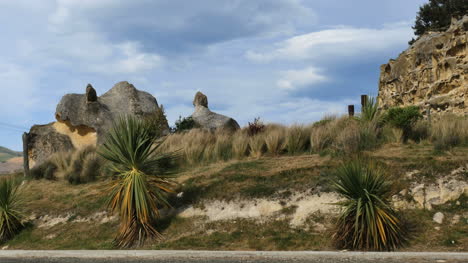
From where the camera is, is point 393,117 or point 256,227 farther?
point 393,117

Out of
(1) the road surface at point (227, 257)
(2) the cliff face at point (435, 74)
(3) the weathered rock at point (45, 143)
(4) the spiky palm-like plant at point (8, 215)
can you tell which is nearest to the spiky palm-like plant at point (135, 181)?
(1) the road surface at point (227, 257)

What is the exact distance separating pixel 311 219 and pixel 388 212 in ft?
6.87

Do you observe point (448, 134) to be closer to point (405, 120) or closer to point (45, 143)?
point (405, 120)

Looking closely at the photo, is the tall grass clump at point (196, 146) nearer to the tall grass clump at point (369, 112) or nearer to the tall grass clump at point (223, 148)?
the tall grass clump at point (223, 148)

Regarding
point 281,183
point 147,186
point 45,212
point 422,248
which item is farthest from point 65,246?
point 422,248

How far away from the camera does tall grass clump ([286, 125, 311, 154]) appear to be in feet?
59.2

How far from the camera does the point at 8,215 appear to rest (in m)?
15.6

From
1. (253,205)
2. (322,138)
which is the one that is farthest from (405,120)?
(253,205)

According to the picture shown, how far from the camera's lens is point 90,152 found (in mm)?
22781

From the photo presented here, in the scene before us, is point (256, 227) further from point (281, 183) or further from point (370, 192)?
point (370, 192)

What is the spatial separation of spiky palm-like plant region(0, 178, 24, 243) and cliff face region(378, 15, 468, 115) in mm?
18727

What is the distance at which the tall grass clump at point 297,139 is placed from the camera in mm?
18031

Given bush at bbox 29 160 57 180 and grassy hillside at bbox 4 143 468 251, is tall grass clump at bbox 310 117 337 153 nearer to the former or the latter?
grassy hillside at bbox 4 143 468 251

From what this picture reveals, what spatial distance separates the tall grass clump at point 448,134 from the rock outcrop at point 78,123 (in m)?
15.1
